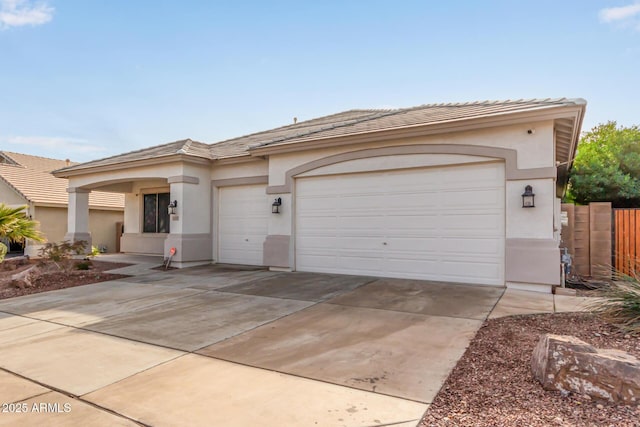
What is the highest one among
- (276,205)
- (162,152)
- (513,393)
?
(162,152)

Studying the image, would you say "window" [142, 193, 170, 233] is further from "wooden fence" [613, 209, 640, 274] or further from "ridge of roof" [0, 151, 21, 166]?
"wooden fence" [613, 209, 640, 274]

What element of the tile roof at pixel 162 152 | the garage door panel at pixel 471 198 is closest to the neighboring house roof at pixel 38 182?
the tile roof at pixel 162 152

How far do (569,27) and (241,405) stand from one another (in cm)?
1040

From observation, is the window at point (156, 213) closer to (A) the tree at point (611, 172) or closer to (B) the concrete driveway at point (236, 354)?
(B) the concrete driveway at point (236, 354)

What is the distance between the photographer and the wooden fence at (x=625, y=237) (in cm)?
898

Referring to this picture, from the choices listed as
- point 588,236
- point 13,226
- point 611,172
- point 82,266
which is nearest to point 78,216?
point 13,226

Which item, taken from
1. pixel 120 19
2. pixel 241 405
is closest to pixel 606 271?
pixel 241 405

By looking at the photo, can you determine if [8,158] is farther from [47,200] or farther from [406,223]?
[406,223]

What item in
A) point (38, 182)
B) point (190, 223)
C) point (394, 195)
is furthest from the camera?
point (38, 182)

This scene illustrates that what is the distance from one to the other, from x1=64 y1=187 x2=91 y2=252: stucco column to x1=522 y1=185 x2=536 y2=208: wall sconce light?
1536 centimetres

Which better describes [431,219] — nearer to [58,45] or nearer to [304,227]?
[304,227]

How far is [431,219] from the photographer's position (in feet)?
28.3

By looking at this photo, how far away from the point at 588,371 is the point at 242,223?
10413mm

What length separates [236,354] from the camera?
428cm
